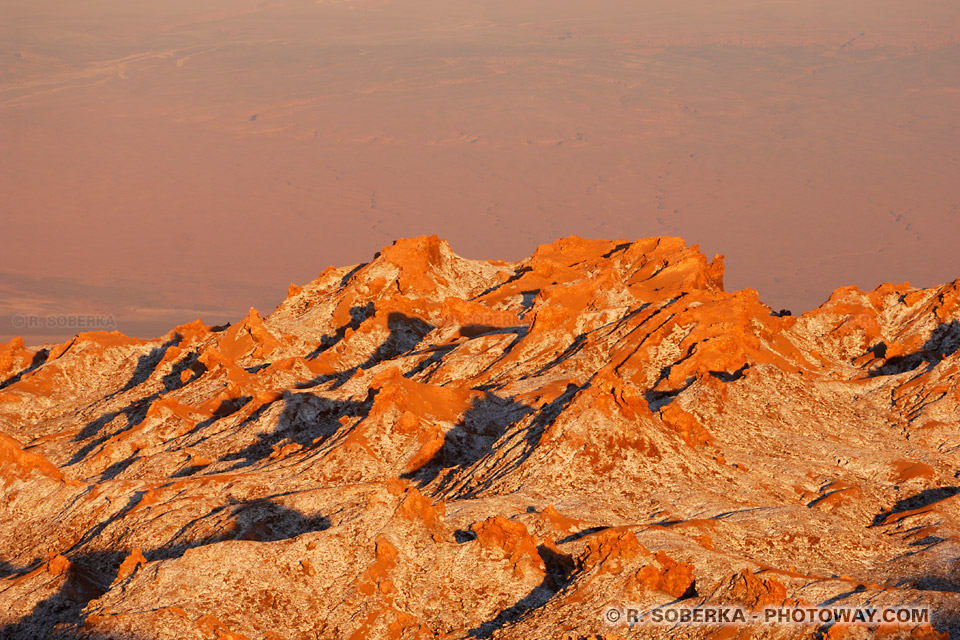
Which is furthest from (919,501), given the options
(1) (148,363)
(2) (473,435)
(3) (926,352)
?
(1) (148,363)

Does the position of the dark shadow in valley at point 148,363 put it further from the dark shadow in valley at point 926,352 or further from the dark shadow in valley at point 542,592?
the dark shadow in valley at point 542,592

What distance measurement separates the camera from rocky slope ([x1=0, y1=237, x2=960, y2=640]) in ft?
194

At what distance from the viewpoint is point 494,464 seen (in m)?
79.0

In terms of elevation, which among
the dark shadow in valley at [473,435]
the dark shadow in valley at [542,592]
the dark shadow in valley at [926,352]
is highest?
the dark shadow in valley at [542,592]

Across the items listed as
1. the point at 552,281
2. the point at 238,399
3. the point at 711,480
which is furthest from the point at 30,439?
the point at 711,480

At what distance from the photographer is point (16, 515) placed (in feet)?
276

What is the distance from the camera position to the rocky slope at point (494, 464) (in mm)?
59094

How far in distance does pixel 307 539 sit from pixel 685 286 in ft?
228

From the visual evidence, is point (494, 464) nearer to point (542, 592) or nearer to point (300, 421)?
point (542, 592)

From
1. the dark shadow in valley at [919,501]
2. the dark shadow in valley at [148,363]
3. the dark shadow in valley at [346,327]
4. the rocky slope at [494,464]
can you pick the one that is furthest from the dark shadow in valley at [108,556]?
the dark shadow in valley at [346,327]

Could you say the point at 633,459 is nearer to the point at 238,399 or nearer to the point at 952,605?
the point at 952,605
